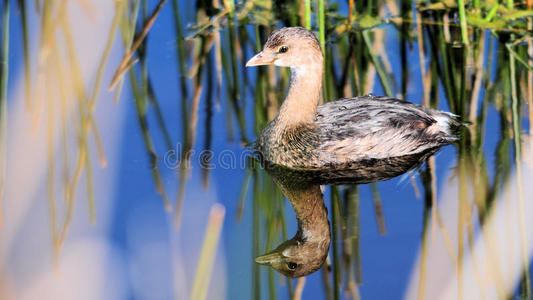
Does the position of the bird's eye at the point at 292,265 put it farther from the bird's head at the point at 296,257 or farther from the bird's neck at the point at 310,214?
the bird's neck at the point at 310,214

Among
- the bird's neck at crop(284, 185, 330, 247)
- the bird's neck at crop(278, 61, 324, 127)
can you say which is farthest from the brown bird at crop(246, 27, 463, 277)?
the bird's neck at crop(284, 185, 330, 247)

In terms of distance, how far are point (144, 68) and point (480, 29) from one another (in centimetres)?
349

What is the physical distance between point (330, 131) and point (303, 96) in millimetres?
346

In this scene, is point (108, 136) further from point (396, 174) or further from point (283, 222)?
point (396, 174)

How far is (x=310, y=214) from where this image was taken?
6066 millimetres

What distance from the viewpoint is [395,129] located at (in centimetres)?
692

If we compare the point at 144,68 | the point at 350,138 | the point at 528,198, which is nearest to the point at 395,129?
the point at 350,138

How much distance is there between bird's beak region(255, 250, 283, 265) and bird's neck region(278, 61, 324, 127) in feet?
5.64

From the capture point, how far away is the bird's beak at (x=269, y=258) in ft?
17.4

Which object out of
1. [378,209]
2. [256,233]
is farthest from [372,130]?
[256,233]

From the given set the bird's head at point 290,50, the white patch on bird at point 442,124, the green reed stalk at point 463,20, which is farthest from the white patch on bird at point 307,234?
the green reed stalk at point 463,20

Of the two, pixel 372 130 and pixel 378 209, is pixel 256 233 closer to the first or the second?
pixel 378 209

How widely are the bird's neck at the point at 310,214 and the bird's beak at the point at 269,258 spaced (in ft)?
1.07

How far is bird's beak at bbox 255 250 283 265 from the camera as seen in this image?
5316mm
